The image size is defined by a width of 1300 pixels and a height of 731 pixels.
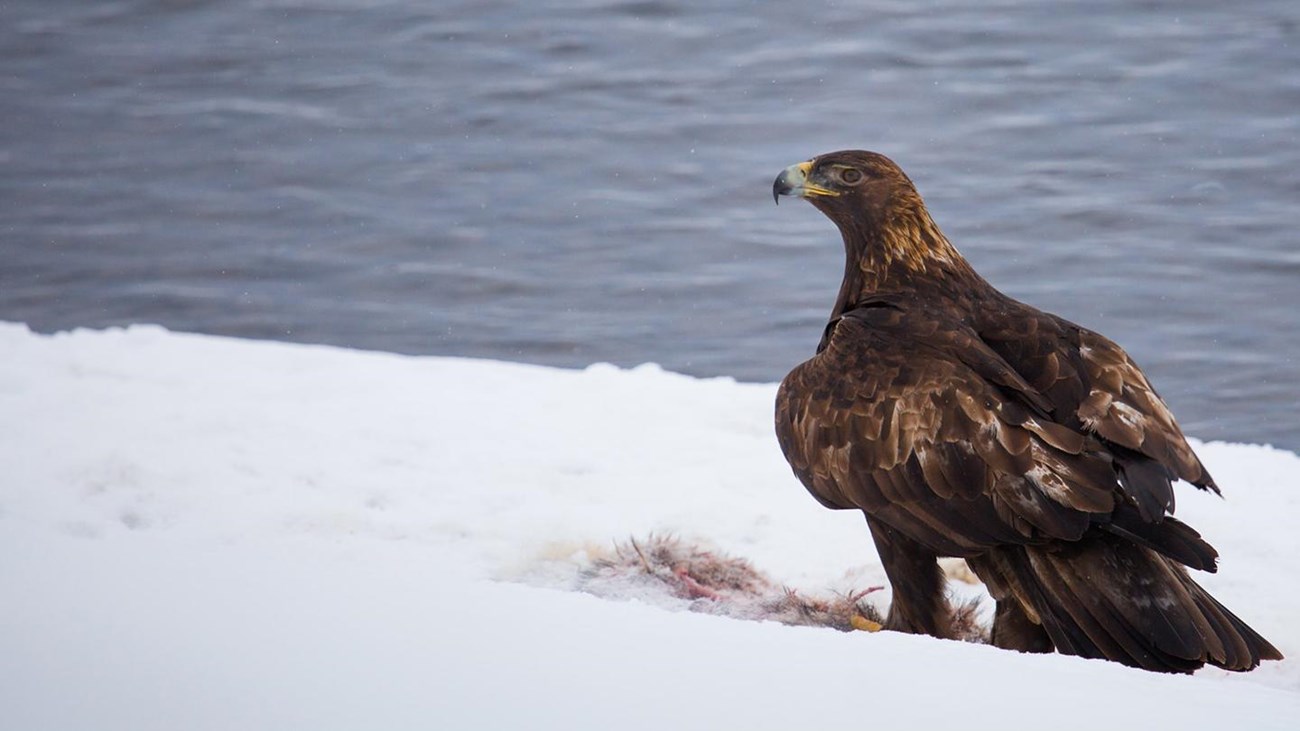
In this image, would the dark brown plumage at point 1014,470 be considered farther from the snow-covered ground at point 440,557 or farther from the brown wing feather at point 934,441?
the snow-covered ground at point 440,557

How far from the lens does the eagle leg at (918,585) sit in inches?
188

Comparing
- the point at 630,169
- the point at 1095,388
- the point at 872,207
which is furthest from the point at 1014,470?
the point at 630,169

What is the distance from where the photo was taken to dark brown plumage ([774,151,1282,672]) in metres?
→ 4.21

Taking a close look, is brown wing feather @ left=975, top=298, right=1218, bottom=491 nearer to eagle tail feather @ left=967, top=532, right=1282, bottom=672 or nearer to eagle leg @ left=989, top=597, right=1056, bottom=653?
eagle tail feather @ left=967, top=532, right=1282, bottom=672

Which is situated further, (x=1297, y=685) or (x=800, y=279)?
(x=800, y=279)

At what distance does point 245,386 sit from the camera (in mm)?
7254

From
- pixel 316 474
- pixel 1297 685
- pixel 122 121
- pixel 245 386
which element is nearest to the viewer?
pixel 1297 685

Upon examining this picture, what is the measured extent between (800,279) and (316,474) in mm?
6476

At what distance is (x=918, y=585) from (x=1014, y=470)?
0.54 metres

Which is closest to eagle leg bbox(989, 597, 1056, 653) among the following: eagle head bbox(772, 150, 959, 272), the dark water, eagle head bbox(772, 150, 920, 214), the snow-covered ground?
the snow-covered ground

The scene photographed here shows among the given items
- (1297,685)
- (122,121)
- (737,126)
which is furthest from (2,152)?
(1297,685)

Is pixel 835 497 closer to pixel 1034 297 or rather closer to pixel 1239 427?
pixel 1239 427

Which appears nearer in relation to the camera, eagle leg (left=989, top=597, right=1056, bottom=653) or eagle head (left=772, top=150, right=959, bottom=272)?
eagle leg (left=989, top=597, right=1056, bottom=653)

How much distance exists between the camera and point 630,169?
14.1 meters
